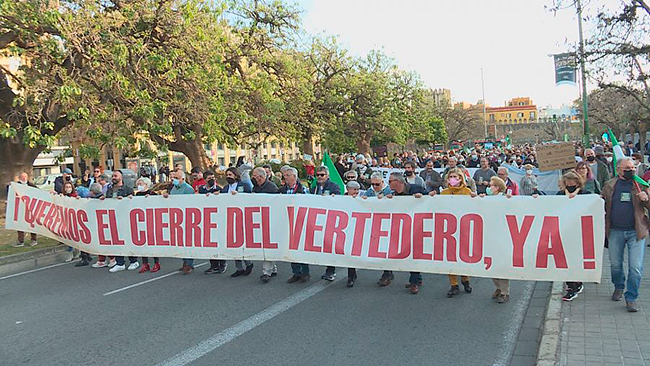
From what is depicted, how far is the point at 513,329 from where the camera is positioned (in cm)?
555

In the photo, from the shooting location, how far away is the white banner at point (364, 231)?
5.93 m

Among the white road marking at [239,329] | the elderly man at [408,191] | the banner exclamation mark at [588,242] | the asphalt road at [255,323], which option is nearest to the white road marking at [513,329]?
→ the asphalt road at [255,323]

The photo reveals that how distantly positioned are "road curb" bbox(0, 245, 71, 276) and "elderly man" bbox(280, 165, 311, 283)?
5.85 metres

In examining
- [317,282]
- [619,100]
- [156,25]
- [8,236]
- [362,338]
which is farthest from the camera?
[619,100]

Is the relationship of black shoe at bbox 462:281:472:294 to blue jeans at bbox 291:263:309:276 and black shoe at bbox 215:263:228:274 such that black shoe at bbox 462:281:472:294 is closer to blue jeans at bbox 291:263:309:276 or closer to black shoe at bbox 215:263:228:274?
blue jeans at bbox 291:263:309:276

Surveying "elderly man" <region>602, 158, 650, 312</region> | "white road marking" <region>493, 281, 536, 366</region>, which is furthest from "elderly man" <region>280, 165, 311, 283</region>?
"elderly man" <region>602, 158, 650, 312</region>

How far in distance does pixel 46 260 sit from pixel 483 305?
8.91m

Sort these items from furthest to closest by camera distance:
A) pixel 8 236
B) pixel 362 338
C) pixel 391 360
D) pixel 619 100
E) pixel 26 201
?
pixel 619 100, pixel 8 236, pixel 26 201, pixel 362 338, pixel 391 360

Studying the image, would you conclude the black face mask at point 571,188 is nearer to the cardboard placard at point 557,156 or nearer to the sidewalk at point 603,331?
the sidewalk at point 603,331

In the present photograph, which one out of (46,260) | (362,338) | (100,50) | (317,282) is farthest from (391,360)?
(100,50)

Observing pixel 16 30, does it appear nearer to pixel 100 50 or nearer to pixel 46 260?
pixel 100 50

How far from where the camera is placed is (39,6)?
12.1m

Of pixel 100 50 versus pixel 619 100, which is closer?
pixel 100 50

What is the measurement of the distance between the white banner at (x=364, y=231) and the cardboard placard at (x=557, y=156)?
655 cm
